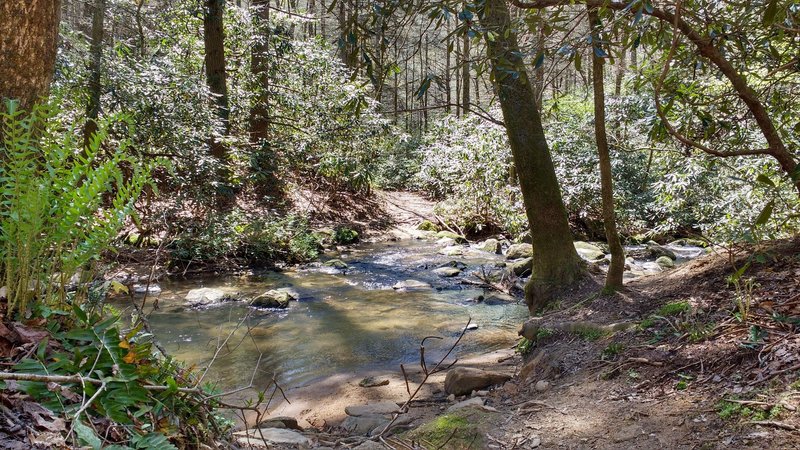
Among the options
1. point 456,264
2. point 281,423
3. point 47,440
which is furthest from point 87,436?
point 456,264

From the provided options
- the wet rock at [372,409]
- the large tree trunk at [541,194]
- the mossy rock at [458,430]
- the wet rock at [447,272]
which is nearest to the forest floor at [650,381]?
the mossy rock at [458,430]

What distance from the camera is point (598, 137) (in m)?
5.15

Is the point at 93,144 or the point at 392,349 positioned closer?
the point at 93,144

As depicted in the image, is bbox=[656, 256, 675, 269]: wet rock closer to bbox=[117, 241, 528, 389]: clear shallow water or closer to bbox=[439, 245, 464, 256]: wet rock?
bbox=[117, 241, 528, 389]: clear shallow water

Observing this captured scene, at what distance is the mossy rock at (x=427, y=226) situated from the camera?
1646 cm

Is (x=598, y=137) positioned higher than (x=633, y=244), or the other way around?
(x=598, y=137)

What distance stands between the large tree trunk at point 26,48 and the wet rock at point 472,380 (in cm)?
361

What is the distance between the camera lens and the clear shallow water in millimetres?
6398

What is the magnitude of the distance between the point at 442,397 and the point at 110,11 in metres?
10.6

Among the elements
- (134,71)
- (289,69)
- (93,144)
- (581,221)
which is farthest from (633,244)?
(93,144)

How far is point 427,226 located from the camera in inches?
654

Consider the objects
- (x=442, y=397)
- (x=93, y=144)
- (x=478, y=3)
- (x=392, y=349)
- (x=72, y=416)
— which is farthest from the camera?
(x=392, y=349)

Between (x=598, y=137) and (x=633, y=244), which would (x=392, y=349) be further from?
(x=633, y=244)

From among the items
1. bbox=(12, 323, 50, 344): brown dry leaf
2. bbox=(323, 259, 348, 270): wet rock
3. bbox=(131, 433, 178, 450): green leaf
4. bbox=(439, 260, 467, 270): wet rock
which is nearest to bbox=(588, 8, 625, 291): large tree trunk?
bbox=(131, 433, 178, 450): green leaf
